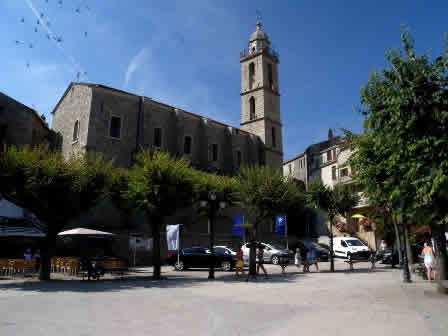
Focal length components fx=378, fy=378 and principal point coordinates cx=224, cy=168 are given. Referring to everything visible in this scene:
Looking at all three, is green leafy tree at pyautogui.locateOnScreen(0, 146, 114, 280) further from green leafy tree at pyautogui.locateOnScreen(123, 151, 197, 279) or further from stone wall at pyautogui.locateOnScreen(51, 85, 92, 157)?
stone wall at pyautogui.locateOnScreen(51, 85, 92, 157)

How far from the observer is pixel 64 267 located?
773 inches

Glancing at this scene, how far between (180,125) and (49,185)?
2624 cm

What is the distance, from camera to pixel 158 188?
17.7 meters

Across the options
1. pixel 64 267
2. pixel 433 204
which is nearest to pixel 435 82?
pixel 433 204

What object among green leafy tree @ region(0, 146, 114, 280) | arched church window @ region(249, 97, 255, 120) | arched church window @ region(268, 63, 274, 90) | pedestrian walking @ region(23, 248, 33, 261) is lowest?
pedestrian walking @ region(23, 248, 33, 261)

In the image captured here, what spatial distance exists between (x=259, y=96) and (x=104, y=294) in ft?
144

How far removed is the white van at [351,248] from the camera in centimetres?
2989

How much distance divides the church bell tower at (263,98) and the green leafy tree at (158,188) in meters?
32.3

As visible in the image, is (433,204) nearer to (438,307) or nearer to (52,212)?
(438,307)

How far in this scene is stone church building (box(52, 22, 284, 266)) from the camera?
111ft

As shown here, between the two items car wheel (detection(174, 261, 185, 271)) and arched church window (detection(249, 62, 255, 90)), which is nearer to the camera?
car wheel (detection(174, 261, 185, 271))

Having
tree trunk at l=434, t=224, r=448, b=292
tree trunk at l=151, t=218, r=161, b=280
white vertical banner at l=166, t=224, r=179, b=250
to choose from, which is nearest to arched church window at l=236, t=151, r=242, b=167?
white vertical banner at l=166, t=224, r=179, b=250

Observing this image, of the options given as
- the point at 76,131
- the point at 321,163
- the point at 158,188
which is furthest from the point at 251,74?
the point at 158,188

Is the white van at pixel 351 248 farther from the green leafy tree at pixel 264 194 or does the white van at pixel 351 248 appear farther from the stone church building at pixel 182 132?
the green leafy tree at pixel 264 194
